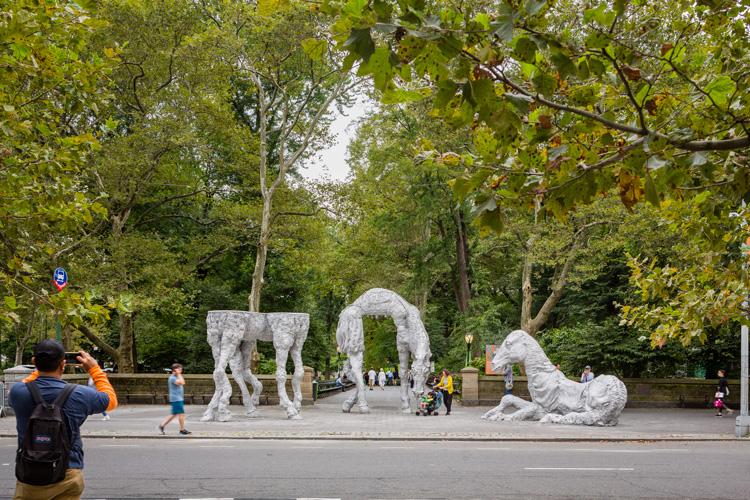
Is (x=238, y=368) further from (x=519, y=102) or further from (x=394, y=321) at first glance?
(x=519, y=102)

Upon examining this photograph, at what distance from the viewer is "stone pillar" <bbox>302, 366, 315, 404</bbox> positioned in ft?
75.8

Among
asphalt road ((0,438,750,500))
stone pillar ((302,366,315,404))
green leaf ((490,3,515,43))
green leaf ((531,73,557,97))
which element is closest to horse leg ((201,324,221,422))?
asphalt road ((0,438,750,500))

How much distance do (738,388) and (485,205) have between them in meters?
24.1

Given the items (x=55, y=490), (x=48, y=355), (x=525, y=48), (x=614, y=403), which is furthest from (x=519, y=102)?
(x=614, y=403)

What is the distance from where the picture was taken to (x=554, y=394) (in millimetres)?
17547

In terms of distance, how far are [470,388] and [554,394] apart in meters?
6.01

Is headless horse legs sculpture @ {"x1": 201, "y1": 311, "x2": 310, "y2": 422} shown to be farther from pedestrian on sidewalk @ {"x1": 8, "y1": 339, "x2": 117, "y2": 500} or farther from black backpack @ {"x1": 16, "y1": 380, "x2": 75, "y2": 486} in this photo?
black backpack @ {"x1": 16, "y1": 380, "x2": 75, "y2": 486}

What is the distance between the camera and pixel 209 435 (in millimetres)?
14352

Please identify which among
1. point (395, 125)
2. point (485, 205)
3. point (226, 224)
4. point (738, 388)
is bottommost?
point (738, 388)

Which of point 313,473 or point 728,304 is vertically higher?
point 728,304

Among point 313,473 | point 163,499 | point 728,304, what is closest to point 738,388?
point 728,304

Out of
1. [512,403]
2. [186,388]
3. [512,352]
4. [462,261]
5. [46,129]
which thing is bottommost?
[186,388]

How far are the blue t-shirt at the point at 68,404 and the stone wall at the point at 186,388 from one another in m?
18.4

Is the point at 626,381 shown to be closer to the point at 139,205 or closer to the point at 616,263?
the point at 616,263
